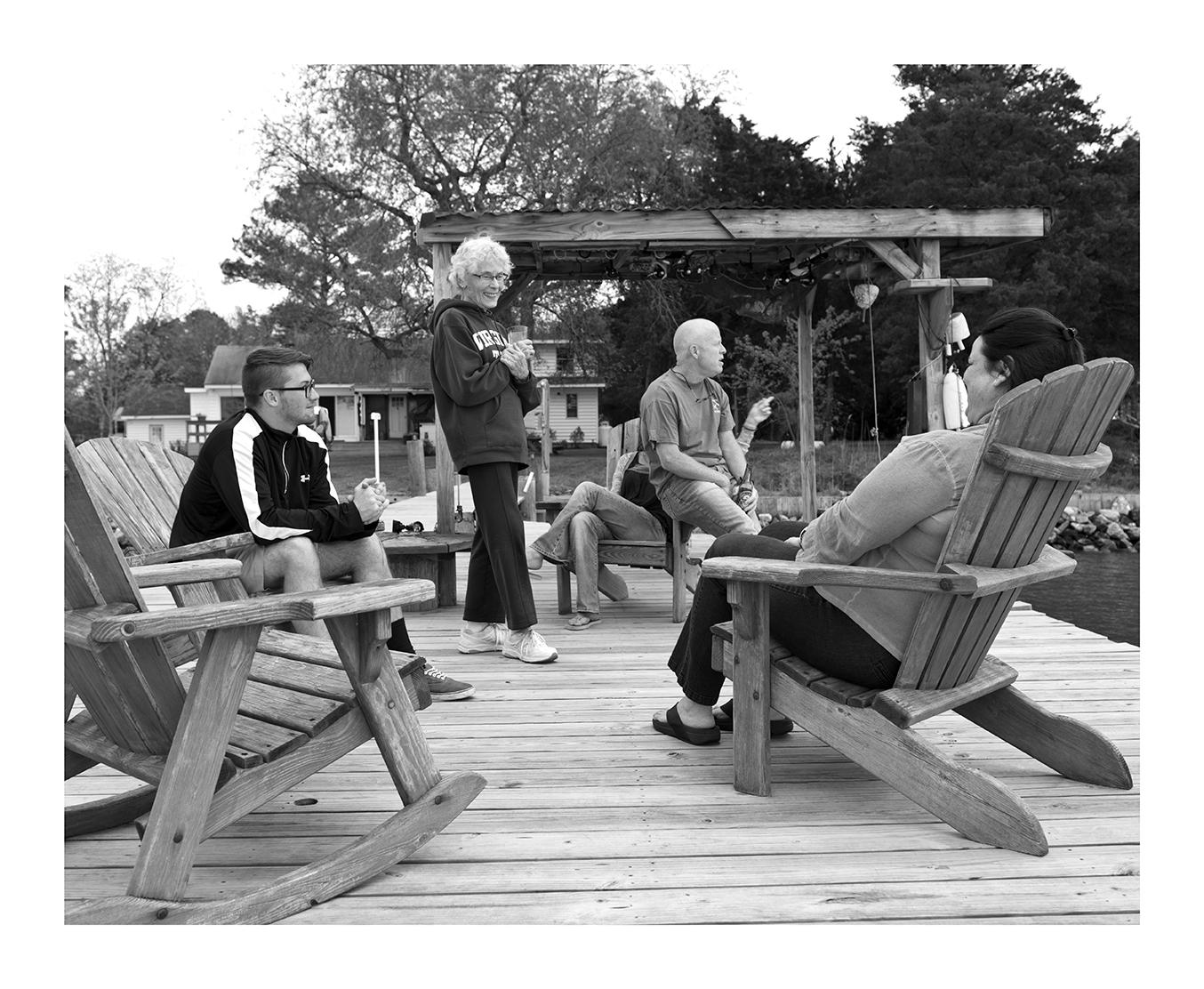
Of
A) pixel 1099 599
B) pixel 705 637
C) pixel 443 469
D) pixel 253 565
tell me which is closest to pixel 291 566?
pixel 253 565

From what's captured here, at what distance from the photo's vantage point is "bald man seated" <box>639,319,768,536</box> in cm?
521

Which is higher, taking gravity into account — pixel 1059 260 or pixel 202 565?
pixel 1059 260

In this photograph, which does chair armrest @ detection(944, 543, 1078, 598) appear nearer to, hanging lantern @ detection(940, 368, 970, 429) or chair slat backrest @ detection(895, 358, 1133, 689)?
chair slat backrest @ detection(895, 358, 1133, 689)

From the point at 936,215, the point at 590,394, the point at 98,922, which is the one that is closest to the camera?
the point at 98,922

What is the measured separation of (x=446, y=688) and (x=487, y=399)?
1058 millimetres

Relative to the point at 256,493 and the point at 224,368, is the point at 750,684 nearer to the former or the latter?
the point at 256,493

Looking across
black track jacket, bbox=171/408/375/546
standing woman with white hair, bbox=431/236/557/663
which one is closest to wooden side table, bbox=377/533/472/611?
standing woman with white hair, bbox=431/236/557/663

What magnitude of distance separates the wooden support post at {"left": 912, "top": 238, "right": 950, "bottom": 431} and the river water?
67.6 inches

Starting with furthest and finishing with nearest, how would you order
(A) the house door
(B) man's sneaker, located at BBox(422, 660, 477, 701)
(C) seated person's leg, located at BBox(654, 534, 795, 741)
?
(A) the house door, (B) man's sneaker, located at BBox(422, 660, 477, 701), (C) seated person's leg, located at BBox(654, 534, 795, 741)

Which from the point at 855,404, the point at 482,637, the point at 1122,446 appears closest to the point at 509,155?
the point at 855,404

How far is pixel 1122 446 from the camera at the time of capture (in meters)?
24.8

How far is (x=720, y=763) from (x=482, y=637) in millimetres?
1782

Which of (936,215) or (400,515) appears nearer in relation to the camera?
(936,215)

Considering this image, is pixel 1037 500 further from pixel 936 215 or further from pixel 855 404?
pixel 855 404
